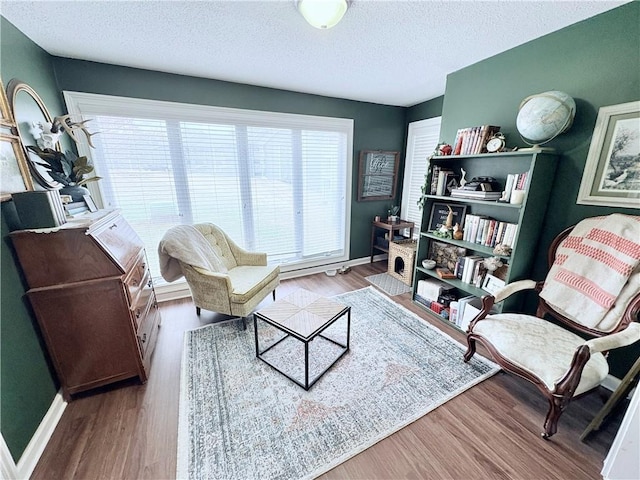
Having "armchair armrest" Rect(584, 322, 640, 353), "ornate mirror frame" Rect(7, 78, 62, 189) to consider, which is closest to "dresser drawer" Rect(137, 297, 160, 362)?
"ornate mirror frame" Rect(7, 78, 62, 189)

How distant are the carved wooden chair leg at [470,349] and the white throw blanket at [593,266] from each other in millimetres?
585

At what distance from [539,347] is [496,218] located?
3.75ft

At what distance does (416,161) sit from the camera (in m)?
3.65

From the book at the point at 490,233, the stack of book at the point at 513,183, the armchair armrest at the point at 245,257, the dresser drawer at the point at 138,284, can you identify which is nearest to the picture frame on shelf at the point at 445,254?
the book at the point at 490,233

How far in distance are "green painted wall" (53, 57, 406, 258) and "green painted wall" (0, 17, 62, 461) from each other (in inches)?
21.9

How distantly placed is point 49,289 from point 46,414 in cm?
73

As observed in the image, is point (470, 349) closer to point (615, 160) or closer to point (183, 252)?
point (615, 160)

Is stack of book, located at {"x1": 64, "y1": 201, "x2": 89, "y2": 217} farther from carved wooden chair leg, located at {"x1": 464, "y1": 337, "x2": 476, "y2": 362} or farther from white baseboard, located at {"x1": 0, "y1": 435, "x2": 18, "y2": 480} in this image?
carved wooden chair leg, located at {"x1": 464, "y1": 337, "x2": 476, "y2": 362}

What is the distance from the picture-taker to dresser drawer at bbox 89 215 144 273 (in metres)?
1.51

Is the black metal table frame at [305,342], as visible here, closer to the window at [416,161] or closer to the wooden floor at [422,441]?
the wooden floor at [422,441]

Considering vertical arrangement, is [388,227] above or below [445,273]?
above

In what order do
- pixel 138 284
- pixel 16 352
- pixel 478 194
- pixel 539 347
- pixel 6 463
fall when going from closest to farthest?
pixel 6 463, pixel 16 352, pixel 539 347, pixel 138 284, pixel 478 194

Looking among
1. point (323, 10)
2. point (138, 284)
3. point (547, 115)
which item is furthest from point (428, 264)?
point (138, 284)

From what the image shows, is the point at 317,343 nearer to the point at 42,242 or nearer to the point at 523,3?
the point at 42,242
